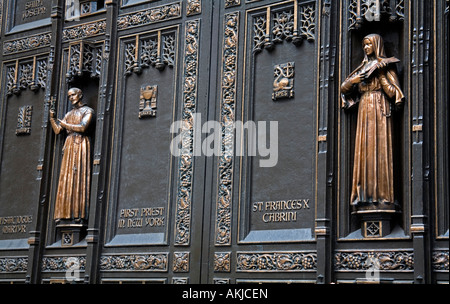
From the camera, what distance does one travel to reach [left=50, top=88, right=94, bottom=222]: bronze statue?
15.2 m

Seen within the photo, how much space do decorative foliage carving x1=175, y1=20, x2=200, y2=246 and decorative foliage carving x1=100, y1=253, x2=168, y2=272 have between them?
1.59 ft

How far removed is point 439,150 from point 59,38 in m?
8.72

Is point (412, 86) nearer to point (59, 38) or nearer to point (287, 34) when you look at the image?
point (287, 34)

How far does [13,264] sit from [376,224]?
7.93m

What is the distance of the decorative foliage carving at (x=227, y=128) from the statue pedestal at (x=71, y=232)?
325cm

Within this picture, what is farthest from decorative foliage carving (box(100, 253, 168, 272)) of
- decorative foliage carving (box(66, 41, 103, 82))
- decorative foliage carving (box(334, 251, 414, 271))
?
decorative foliage carving (box(66, 41, 103, 82))

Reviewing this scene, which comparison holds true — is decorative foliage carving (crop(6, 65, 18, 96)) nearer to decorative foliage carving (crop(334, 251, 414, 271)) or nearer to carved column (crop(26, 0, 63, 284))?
carved column (crop(26, 0, 63, 284))

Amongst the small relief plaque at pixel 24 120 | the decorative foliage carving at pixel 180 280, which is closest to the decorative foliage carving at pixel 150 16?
the small relief plaque at pixel 24 120

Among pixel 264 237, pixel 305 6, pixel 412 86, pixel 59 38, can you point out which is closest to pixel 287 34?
pixel 305 6

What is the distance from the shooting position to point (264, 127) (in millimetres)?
13492

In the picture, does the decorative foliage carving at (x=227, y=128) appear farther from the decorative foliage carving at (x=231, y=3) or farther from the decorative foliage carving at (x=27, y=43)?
the decorative foliage carving at (x=27, y=43)

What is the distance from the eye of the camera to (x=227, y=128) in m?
13.8

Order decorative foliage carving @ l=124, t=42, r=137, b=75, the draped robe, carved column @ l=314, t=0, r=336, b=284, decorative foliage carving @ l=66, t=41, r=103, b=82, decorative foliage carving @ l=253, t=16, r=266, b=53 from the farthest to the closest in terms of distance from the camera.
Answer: decorative foliage carving @ l=66, t=41, r=103, b=82, decorative foliage carving @ l=124, t=42, r=137, b=75, the draped robe, decorative foliage carving @ l=253, t=16, r=266, b=53, carved column @ l=314, t=0, r=336, b=284

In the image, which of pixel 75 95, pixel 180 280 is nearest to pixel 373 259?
pixel 180 280
